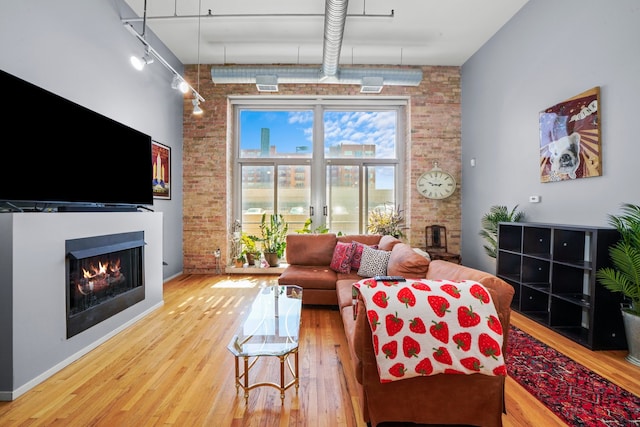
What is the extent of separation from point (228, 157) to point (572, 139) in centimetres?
502

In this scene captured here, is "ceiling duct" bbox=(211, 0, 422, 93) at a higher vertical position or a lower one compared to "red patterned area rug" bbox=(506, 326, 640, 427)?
higher

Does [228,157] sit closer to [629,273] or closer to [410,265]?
[410,265]

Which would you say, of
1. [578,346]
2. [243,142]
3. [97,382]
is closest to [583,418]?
[578,346]

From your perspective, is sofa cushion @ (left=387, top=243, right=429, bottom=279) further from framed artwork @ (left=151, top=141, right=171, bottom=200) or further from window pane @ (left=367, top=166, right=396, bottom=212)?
framed artwork @ (left=151, top=141, right=171, bottom=200)

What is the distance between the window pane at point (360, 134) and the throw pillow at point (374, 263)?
2.78m

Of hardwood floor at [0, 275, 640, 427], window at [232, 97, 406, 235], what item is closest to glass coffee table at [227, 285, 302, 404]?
hardwood floor at [0, 275, 640, 427]

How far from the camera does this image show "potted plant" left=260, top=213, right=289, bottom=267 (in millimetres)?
5465

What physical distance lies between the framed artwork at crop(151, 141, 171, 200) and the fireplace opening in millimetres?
1376

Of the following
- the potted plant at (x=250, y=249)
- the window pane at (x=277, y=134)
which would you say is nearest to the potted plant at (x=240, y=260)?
the potted plant at (x=250, y=249)

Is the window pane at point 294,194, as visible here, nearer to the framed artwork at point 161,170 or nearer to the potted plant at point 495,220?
the framed artwork at point 161,170

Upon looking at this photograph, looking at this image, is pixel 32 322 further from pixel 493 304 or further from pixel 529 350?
pixel 529 350

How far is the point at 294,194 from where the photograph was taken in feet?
19.1

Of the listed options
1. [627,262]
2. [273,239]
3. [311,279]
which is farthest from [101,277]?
[627,262]

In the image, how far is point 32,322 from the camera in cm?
202
